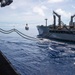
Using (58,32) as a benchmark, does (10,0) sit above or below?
above

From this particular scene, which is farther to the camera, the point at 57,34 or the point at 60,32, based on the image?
the point at 57,34

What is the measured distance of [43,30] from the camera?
86812 mm

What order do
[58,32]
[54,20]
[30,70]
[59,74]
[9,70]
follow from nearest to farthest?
[9,70], [59,74], [30,70], [58,32], [54,20]

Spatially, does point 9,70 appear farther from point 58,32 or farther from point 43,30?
point 43,30

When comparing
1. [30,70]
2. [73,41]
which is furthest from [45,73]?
[73,41]

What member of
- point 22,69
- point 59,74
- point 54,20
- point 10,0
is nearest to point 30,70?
point 22,69

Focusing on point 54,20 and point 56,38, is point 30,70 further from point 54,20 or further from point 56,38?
point 54,20

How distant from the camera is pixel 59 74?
23.2 m

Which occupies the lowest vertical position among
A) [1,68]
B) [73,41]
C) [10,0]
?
[73,41]

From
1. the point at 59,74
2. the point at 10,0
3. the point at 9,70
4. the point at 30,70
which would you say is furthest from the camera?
the point at 30,70

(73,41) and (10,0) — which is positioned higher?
(10,0)

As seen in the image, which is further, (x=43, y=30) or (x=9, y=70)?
(x=43, y=30)

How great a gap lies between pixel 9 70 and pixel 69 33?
195ft

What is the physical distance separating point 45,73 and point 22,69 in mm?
3936
